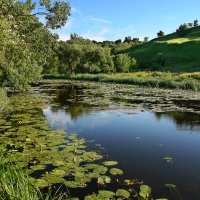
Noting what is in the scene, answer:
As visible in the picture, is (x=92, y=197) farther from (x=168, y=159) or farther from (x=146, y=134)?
(x=146, y=134)

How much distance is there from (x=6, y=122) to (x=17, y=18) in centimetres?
622

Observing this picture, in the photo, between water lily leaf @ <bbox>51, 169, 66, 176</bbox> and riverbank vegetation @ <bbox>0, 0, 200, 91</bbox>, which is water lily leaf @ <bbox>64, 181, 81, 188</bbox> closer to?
water lily leaf @ <bbox>51, 169, 66, 176</bbox>

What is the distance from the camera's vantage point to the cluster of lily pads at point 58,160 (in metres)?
9.15

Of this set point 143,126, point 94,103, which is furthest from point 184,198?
point 94,103

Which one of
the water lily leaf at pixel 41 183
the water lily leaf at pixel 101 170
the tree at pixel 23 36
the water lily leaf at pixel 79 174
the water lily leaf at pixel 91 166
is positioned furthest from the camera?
the tree at pixel 23 36

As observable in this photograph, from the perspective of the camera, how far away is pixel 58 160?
445 inches

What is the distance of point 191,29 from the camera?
112750 mm

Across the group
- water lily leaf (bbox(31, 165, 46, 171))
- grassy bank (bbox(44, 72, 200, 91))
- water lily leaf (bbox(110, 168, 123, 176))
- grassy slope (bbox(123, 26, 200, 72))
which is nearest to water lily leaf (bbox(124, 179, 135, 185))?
water lily leaf (bbox(110, 168, 123, 176))

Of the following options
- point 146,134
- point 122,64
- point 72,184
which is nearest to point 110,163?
point 72,184

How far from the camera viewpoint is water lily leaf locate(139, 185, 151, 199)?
28.4ft

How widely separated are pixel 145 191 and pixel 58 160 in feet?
12.1

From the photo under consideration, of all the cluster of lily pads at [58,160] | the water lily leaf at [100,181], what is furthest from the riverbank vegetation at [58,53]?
the water lily leaf at [100,181]

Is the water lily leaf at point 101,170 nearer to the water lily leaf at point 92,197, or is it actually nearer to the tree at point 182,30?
the water lily leaf at point 92,197

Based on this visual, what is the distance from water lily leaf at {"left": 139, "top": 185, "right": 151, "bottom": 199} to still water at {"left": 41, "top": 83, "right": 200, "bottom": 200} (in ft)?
0.64
